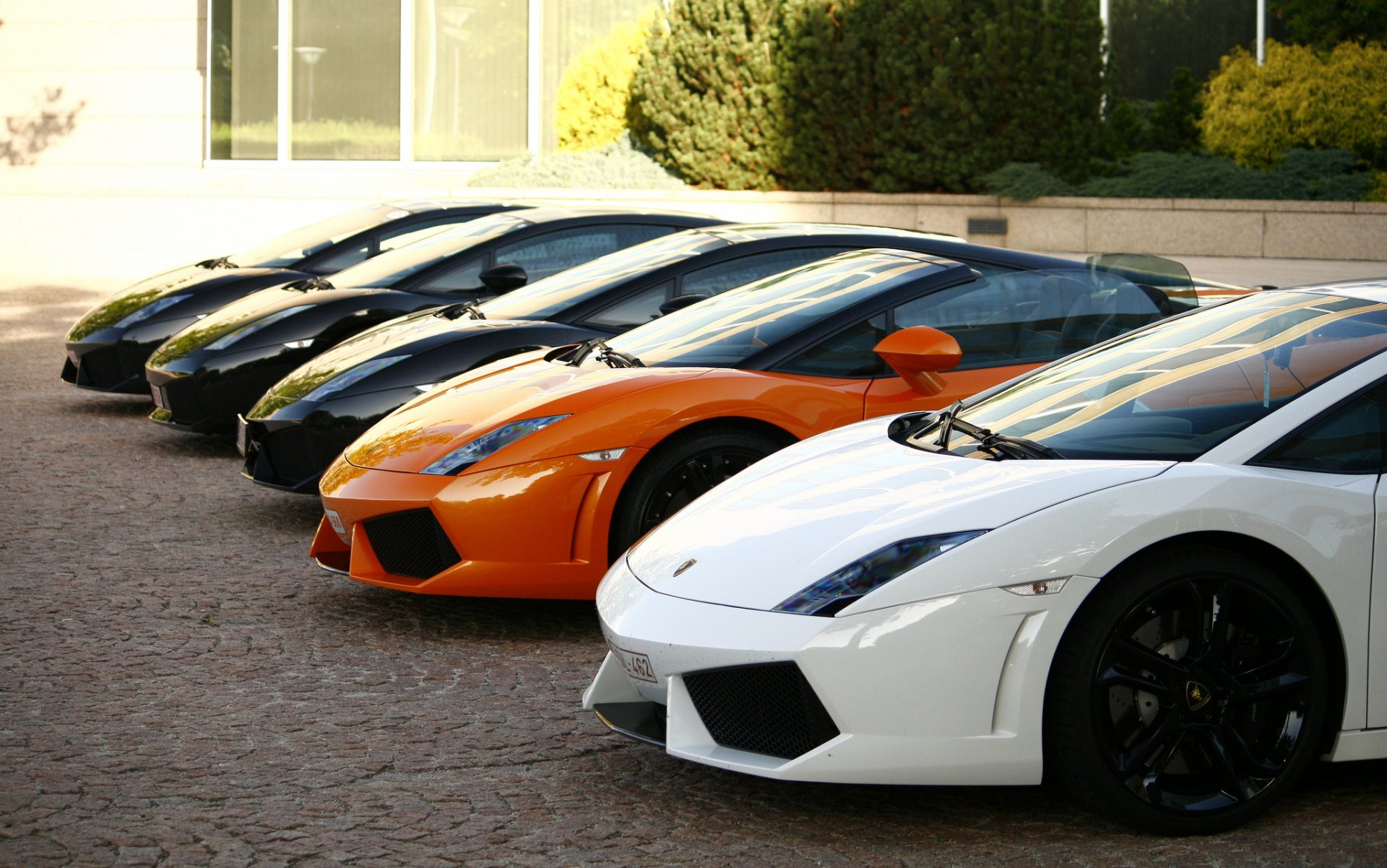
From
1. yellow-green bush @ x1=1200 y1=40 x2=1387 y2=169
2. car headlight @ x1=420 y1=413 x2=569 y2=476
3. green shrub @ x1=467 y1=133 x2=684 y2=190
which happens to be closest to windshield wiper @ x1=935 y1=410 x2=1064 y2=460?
car headlight @ x1=420 y1=413 x2=569 y2=476

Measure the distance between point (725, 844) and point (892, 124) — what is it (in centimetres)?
1403

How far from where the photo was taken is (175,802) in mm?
3684

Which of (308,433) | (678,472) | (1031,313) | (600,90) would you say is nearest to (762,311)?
(678,472)

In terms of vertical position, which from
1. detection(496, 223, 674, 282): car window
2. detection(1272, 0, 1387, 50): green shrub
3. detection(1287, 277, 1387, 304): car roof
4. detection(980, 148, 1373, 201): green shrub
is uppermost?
detection(1272, 0, 1387, 50): green shrub

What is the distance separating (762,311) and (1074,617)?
9.13 feet

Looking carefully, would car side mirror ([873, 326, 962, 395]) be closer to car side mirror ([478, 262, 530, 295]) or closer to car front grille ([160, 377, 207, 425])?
car side mirror ([478, 262, 530, 295])

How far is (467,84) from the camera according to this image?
21531mm

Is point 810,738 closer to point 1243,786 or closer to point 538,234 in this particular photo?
point 1243,786

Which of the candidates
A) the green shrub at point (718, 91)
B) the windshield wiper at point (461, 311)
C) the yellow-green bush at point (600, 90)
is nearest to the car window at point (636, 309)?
the windshield wiper at point (461, 311)

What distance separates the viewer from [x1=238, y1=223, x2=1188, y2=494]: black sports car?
6684mm

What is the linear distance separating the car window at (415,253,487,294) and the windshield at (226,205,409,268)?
6.21 ft

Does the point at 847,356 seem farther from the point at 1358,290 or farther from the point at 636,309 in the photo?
the point at 1358,290

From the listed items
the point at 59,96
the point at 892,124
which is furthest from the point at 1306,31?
the point at 59,96

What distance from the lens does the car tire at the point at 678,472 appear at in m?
5.15
